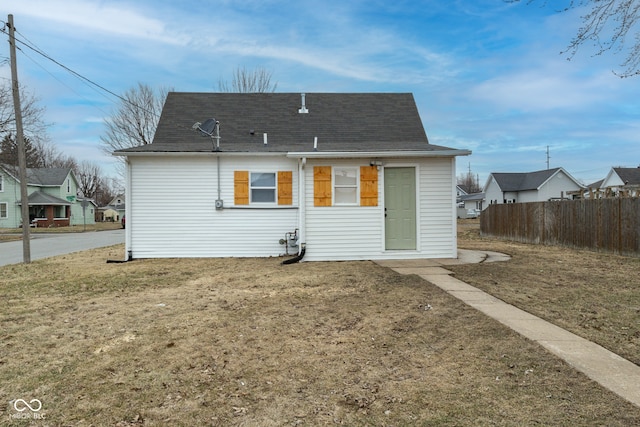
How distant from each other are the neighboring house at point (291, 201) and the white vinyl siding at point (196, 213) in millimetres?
28

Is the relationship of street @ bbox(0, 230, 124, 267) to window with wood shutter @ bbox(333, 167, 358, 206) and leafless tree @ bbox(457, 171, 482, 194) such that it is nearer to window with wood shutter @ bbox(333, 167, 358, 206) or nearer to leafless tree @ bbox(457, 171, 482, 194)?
window with wood shutter @ bbox(333, 167, 358, 206)

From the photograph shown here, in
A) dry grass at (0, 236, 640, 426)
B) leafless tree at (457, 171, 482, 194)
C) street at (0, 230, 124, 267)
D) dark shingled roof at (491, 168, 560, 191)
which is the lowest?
street at (0, 230, 124, 267)

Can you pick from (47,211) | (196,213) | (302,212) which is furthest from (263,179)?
(47,211)

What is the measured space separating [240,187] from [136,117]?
82.2ft

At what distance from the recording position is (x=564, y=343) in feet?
13.3

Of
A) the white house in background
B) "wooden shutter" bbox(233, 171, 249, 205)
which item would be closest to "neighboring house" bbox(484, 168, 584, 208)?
the white house in background

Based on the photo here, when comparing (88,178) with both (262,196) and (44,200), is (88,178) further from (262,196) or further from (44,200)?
(262,196)

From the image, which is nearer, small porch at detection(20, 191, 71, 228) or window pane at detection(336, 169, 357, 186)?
window pane at detection(336, 169, 357, 186)

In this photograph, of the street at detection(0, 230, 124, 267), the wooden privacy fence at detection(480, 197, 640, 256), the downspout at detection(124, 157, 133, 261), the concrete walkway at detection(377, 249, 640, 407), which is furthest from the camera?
the street at detection(0, 230, 124, 267)

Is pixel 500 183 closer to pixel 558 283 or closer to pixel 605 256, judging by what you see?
pixel 605 256

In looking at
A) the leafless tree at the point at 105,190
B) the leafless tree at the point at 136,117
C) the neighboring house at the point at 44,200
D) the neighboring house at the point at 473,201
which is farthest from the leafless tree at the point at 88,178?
the neighboring house at the point at 473,201

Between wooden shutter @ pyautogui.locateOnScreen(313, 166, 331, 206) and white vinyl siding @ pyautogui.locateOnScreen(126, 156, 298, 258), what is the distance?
120cm

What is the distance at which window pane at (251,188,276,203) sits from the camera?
37.4ft

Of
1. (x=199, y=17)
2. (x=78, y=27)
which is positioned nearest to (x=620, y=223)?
(x=199, y=17)
